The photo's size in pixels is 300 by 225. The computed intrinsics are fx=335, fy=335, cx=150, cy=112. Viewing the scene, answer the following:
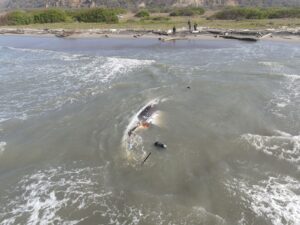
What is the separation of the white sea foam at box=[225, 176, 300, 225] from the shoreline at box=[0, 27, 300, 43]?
1531 inches

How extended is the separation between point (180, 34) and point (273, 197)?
49042 millimetres

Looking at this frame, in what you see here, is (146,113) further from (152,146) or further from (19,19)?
(19,19)

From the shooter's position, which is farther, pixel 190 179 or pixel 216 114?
pixel 216 114

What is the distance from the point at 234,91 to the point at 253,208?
1446 cm

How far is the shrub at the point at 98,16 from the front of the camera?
85.0 metres

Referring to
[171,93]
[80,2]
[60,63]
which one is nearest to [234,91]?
[171,93]

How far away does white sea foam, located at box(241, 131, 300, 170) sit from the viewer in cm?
1711

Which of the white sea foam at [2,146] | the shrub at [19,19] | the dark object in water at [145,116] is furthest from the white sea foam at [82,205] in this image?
the shrub at [19,19]

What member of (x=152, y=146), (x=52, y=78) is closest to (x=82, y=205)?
(x=152, y=146)

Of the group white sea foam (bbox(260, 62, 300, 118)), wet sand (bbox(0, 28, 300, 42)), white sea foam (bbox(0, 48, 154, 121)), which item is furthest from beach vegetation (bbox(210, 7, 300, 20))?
white sea foam (bbox(0, 48, 154, 121))

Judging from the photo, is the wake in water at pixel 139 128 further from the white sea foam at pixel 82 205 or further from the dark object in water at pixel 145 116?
the white sea foam at pixel 82 205

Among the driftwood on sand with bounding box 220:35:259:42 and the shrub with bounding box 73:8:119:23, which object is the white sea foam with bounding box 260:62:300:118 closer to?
the driftwood on sand with bounding box 220:35:259:42

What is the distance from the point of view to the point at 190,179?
1574 centimetres

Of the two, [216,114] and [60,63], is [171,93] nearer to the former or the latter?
[216,114]
